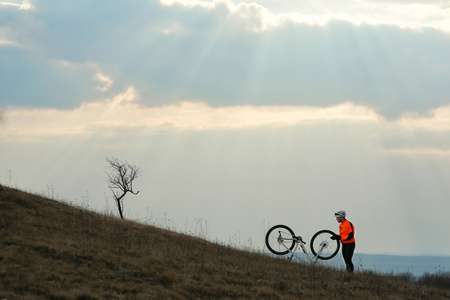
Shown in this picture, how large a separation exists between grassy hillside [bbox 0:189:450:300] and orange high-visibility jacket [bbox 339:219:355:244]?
56.5 inches

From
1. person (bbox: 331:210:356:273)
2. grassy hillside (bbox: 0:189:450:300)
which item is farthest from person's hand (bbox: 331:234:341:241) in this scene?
grassy hillside (bbox: 0:189:450:300)

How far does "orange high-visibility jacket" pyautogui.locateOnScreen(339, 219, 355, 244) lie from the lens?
20672mm

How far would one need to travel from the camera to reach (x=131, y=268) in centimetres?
1620

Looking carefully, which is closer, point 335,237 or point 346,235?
point 346,235

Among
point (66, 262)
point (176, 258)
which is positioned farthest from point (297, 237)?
point (66, 262)

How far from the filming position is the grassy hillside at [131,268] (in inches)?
556

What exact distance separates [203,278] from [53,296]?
208 inches

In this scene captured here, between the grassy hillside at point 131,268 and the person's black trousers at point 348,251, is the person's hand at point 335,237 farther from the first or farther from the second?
the grassy hillside at point 131,268

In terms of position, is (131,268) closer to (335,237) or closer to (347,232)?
(347,232)

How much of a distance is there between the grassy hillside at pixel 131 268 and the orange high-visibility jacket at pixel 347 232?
1435mm

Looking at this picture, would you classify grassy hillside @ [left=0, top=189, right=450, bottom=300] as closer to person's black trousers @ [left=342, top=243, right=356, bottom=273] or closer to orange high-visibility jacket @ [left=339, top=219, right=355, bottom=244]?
person's black trousers @ [left=342, top=243, right=356, bottom=273]

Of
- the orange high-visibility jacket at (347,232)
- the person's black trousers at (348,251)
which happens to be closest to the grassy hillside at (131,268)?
the person's black trousers at (348,251)

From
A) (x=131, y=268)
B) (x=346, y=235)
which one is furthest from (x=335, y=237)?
(x=131, y=268)

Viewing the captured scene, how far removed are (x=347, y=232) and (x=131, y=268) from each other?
948cm
